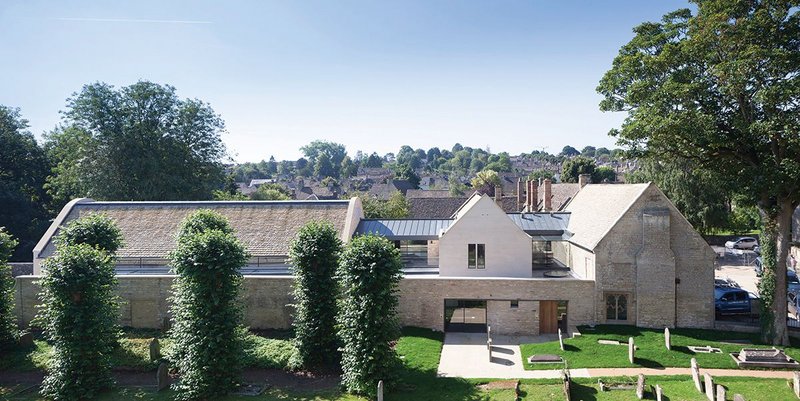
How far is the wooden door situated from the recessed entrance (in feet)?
10.8

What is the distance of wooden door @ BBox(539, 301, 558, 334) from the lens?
26.8 metres

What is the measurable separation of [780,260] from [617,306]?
8139 mm

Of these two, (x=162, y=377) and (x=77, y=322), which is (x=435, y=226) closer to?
(x=162, y=377)

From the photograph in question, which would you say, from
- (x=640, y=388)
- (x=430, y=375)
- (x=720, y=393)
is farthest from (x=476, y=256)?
(x=720, y=393)

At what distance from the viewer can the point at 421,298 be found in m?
27.3

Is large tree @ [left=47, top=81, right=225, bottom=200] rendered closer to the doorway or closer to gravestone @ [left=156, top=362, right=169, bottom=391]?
gravestone @ [left=156, top=362, right=169, bottom=391]

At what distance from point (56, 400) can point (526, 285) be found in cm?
2353

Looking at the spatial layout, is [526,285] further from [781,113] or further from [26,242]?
[26,242]

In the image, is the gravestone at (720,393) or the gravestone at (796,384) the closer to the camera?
the gravestone at (720,393)

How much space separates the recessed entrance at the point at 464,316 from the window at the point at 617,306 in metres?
7.20

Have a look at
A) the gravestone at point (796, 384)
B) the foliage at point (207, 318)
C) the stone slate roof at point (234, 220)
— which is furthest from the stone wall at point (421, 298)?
the gravestone at point (796, 384)

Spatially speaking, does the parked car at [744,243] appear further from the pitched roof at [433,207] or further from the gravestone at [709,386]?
the gravestone at [709,386]

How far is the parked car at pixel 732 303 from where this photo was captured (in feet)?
93.4

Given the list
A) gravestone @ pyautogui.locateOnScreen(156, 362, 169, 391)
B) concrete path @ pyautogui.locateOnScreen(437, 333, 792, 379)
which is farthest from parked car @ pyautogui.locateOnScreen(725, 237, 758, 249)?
gravestone @ pyautogui.locateOnScreen(156, 362, 169, 391)
